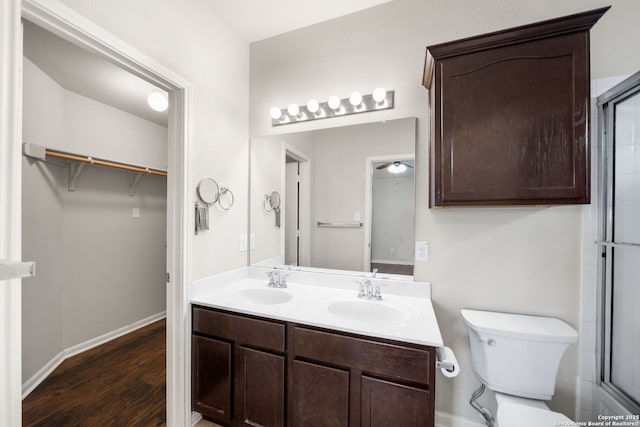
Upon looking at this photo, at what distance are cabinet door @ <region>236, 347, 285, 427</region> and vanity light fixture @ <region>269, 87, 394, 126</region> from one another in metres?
1.62

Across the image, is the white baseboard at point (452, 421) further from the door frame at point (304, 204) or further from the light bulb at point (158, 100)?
the light bulb at point (158, 100)

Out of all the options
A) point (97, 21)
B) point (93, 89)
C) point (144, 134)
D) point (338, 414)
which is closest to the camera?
point (97, 21)

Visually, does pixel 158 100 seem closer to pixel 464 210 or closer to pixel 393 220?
pixel 393 220

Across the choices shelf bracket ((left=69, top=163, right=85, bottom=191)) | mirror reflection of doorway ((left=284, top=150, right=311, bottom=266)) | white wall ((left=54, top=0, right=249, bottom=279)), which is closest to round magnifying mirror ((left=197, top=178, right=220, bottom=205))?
white wall ((left=54, top=0, right=249, bottom=279))

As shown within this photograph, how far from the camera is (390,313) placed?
150 centimetres

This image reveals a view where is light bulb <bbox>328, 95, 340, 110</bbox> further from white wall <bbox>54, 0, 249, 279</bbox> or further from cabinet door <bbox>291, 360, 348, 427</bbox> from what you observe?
cabinet door <bbox>291, 360, 348, 427</bbox>

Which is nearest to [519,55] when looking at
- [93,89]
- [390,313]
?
[390,313]

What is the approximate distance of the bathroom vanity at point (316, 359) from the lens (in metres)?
1.14

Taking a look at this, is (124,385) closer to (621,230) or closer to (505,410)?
(505,410)

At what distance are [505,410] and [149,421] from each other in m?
2.05

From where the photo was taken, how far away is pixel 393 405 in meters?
1.15

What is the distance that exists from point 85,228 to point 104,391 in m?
1.49

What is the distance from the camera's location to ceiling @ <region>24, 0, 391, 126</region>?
5.57 feet

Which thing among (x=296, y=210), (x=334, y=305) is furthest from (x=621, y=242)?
(x=296, y=210)
